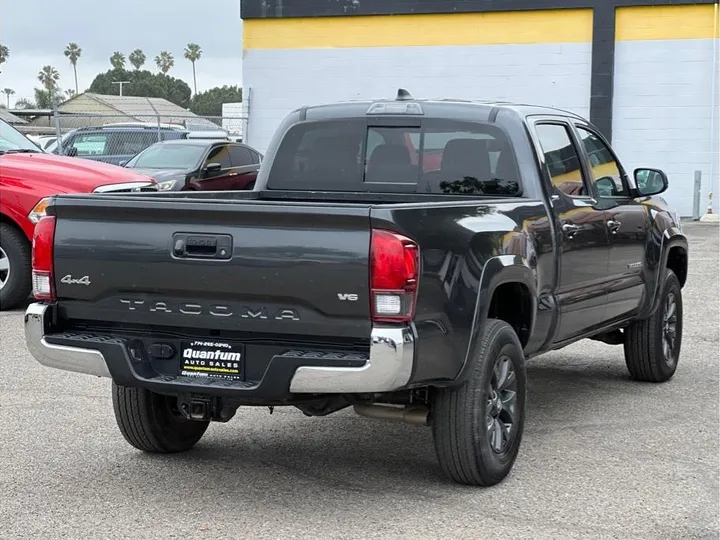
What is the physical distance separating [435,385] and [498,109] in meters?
2.09

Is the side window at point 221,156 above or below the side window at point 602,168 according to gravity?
below

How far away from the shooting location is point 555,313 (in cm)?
630

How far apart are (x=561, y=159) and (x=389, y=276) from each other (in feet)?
8.20

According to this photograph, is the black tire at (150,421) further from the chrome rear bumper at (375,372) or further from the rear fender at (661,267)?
the rear fender at (661,267)

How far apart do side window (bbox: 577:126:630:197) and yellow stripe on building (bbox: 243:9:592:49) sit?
1851cm

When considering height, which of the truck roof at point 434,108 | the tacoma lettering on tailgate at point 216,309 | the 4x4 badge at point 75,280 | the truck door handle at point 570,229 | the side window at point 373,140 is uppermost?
the truck roof at point 434,108

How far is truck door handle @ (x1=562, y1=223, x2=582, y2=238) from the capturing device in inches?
252

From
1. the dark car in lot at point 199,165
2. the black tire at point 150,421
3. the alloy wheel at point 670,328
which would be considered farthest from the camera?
the dark car in lot at point 199,165

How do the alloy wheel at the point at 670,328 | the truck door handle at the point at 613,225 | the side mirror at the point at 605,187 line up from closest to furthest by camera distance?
the truck door handle at the point at 613,225 → the side mirror at the point at 605,187 → the alloy wheel at the point at 670,328

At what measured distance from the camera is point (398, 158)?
6551 millimetres

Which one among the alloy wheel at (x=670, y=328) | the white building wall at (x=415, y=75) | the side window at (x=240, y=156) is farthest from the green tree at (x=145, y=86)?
the alloy wheel at (x=670, y=328)

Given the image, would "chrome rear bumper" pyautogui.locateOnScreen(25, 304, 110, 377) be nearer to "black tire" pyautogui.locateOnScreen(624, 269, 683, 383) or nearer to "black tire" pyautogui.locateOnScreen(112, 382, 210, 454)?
"black tire" pyautogui.locateOnScreen(112, 382, 210, 454)

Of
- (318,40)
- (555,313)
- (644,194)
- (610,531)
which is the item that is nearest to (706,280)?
(644,194)

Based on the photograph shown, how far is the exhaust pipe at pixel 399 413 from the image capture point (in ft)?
17.6
